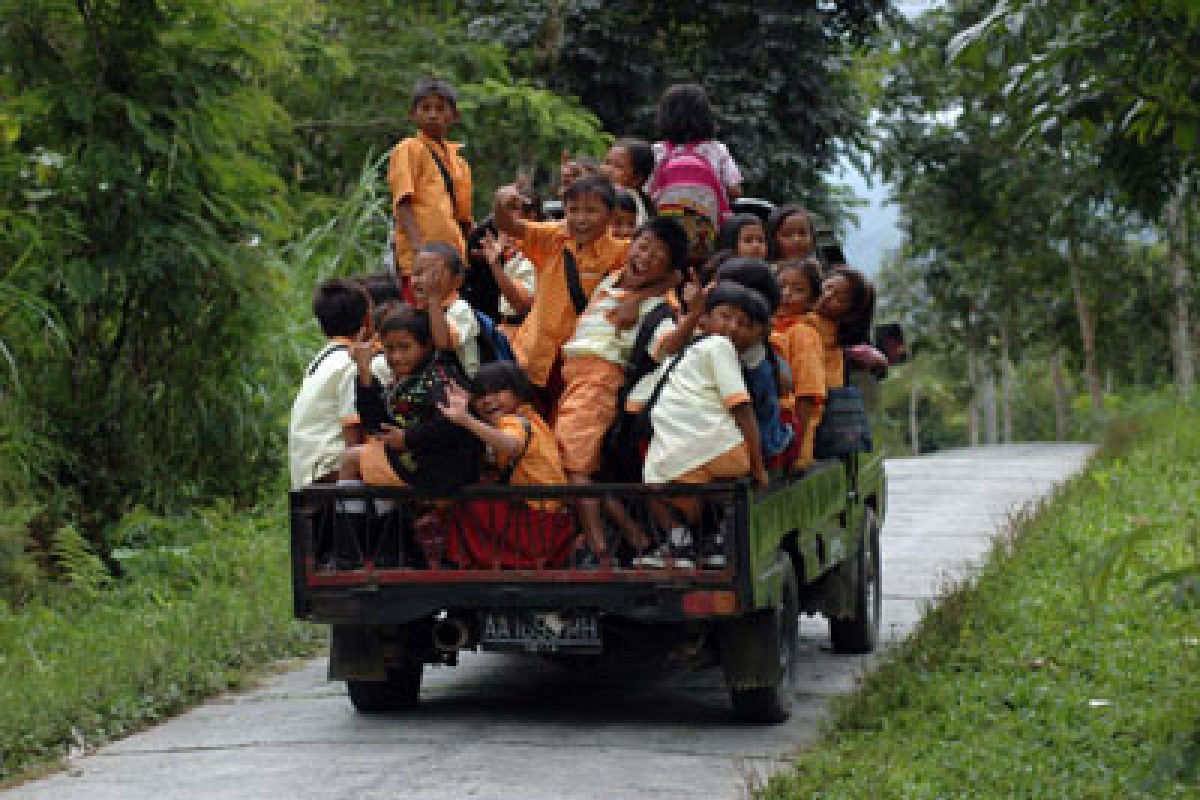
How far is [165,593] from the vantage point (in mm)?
11766

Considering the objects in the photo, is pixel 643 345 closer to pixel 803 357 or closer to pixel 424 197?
pixel 803 357

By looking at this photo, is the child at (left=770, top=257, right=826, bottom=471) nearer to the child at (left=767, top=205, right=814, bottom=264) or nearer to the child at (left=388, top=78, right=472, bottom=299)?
the child at (left=767, top=205, right=814, bottom=264)

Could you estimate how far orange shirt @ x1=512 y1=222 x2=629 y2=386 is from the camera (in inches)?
316

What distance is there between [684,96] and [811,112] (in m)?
13.0

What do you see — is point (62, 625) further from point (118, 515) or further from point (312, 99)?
point (312, 99)

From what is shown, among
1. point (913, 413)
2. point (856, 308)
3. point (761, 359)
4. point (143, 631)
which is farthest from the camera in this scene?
point (913, 413)

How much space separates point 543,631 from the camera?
721cm

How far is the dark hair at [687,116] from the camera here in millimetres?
9383

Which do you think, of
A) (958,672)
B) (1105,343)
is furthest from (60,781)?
(1105,343)

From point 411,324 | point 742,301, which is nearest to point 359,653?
point 411,324

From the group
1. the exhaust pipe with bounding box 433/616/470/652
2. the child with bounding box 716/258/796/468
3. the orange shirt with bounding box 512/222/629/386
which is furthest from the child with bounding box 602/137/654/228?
the exhaust pipe with bounding box 433/616/470/652

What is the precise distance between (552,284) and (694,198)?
4.61ft

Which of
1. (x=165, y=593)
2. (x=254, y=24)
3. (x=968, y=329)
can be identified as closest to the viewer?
(x=165, y=593)

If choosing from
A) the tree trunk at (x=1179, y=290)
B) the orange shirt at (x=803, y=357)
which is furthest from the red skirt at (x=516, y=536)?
the tree trunk at (x=1179, y=290)
